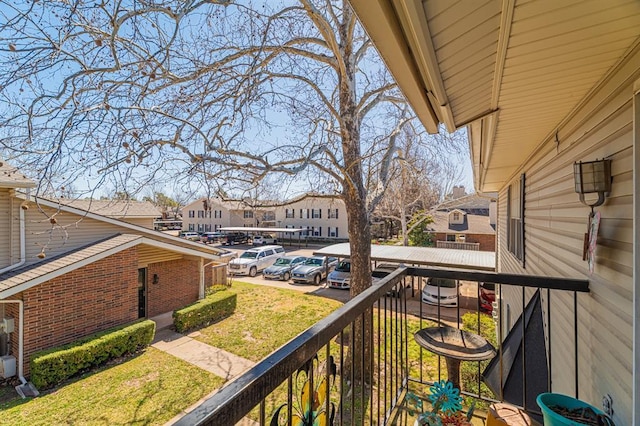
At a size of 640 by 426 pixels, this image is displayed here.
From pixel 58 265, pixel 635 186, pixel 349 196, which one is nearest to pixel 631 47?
pixel 635 186

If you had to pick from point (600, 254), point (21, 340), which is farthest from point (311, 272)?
point (600, 254)

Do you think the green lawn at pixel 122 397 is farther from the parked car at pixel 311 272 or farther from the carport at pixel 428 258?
the parked car at pixel 311 272

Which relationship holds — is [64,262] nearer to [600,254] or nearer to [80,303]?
[80,303]

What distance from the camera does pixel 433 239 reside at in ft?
75.3

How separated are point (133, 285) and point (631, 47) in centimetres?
1005

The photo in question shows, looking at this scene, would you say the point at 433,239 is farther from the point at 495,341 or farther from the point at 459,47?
the point at 459,47

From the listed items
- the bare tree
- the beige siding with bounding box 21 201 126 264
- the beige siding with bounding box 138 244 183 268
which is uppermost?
the bare tree

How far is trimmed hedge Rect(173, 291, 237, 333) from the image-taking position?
8483mm

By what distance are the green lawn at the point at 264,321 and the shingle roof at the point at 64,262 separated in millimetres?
3303

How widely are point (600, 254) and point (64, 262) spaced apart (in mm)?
9615

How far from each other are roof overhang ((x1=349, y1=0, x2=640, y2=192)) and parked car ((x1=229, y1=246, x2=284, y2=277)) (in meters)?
15.4

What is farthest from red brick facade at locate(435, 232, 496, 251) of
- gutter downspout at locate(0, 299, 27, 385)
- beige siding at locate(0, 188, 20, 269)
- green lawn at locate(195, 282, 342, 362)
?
beige siding at locate(0, 188, 20, 269)

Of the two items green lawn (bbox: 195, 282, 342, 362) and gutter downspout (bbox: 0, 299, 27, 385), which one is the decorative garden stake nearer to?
green lawn (bbox: 195, 282, 342, 362)

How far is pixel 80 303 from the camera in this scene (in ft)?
23.8
